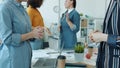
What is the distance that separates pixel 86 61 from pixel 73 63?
0.15 m

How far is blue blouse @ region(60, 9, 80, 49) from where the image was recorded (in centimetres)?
166

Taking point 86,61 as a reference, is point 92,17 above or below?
above

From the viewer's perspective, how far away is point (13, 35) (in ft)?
3.77

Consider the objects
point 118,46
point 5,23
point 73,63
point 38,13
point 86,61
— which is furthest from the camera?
point 38,13

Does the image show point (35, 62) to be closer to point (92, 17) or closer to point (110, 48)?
point (92, 17)

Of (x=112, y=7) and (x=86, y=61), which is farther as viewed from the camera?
(x=86, y=61)

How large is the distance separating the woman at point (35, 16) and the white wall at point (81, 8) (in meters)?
0.04

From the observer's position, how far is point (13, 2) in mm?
1189

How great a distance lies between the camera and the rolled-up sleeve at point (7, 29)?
3.67 ft

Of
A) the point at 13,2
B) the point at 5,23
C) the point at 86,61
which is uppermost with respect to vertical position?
the point at 13,2

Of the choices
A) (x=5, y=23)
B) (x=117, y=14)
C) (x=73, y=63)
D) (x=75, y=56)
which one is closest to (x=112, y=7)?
(x=117, y=14)

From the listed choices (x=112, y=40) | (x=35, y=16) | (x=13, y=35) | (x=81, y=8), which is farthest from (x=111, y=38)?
(x=35, y=16)

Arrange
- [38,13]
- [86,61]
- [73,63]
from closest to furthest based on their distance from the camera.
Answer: [73,63] → [86,61] → [38,13]

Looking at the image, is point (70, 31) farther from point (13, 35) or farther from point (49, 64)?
point (13, 35)
